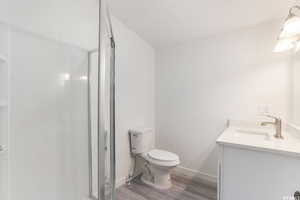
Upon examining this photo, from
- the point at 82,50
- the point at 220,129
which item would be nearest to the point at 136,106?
the point at 82,50

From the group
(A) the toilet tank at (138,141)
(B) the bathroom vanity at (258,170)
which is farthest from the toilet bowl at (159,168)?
(B) the bathroom vanity at (258,170)

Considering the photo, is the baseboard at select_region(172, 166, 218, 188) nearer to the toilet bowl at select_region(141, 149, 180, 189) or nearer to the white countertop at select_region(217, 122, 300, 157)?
the toilet bowl at select_region(141, 149, 180, 189)

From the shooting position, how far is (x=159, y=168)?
2086 millimetres

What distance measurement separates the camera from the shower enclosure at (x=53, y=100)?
1.12 m

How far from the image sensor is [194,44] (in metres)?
2.40

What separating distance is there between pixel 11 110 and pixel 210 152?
7.62 ft

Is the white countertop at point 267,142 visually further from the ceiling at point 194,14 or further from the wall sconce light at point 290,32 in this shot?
the ceiling at point 194,14

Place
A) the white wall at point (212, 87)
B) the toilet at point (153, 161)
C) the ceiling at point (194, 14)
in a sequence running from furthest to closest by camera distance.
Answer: the toilet at point (153, 161) → the white wall at point (212, 87) → the ceiling at point (194, 14)

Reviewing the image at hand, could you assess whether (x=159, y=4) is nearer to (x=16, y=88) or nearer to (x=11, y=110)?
(x=16, y=88)

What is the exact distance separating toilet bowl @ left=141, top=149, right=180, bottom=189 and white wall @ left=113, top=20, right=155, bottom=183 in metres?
0.32

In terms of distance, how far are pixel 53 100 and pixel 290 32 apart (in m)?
2.21

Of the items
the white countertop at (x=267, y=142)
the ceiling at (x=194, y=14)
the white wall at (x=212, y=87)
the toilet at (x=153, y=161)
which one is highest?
the ceiling at (x=194, y=14)

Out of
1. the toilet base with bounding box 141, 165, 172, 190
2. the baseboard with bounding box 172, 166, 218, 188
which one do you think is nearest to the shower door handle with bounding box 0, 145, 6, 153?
the toilet base with bounding box 141, 165, 172, 190

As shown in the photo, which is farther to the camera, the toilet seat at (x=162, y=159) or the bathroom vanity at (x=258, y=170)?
the toilet seat at (x=162, y=159)
